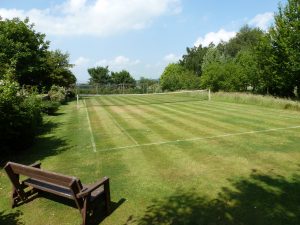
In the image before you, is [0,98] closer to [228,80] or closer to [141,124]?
[141,124]

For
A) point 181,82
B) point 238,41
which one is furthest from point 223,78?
point 238,41

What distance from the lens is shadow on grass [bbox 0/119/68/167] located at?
11.8 metres

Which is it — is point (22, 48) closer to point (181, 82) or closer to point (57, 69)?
point (57, 69)

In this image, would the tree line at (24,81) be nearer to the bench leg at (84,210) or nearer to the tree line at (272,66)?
the bench leg at (84,210)

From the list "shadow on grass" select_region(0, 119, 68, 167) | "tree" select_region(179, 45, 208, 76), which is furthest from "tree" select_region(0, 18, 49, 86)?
"tree" select_region(179, 45, 208, 76)

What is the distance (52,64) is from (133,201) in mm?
36563

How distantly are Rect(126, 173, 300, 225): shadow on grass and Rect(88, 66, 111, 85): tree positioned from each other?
91129 mm

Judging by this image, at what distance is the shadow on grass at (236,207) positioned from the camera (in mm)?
6566

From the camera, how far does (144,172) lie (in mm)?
9672

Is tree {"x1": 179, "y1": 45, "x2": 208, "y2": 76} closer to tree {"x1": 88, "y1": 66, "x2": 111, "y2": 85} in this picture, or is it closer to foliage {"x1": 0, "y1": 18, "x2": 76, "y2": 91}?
tree {"x1": 88, "y1": 66, "x2": 111, "y2": 85}

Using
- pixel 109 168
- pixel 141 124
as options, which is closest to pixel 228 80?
pixel 141 124

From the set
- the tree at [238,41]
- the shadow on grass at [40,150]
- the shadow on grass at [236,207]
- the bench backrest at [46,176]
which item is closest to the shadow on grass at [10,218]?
the bench backrest at [46,176]

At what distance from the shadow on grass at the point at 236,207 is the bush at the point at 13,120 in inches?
279

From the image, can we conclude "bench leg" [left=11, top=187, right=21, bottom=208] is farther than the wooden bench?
Yes
